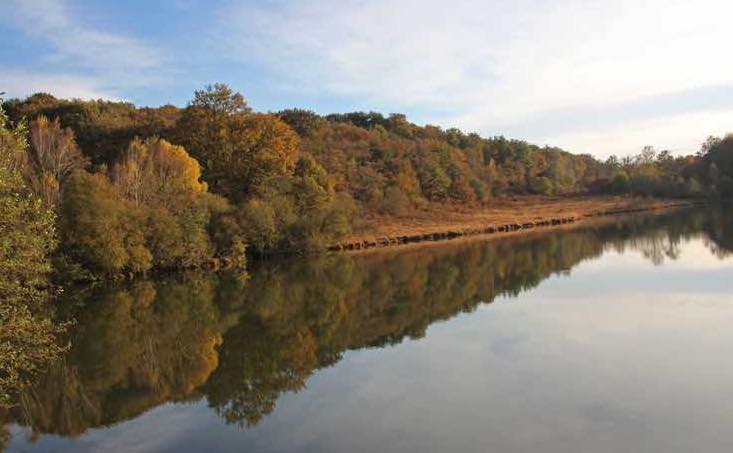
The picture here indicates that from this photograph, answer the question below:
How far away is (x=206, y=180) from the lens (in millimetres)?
55969

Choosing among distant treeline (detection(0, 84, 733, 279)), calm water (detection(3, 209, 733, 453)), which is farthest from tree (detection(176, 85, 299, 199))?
calm water (detection(3, 209, 733, 453))

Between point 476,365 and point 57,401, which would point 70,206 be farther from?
point 476,365

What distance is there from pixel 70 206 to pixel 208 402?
23634 mm

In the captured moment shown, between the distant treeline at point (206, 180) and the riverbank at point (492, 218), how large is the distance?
2523 millimetres

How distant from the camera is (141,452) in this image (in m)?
13.0

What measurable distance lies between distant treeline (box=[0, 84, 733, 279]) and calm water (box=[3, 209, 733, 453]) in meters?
4.38

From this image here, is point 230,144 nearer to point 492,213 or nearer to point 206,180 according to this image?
point 206,180

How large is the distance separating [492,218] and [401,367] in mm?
63423

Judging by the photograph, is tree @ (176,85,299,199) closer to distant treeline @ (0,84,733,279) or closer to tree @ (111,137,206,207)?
distant treeline @ (0,84,733,279)

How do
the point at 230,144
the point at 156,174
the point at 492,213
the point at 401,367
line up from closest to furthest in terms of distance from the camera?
the point at 401,367 < the point at 156,174 < the point at 230,144 < the point at 492,213

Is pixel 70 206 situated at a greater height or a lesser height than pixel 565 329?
greater

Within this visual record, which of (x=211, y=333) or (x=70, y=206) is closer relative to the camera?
(x=211, y=333)

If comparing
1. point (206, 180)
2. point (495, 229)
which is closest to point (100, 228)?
point (206, 180)

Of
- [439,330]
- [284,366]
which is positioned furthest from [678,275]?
[284,366]
